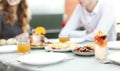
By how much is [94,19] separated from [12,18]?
1.01m

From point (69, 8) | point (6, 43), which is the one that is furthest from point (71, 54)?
point (69, 8)

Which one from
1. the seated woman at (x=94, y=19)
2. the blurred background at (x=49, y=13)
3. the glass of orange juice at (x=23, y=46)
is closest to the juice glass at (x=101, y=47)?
the glass of orange juice at (x=23, y=46)

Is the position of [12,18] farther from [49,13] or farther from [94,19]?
[49,13]

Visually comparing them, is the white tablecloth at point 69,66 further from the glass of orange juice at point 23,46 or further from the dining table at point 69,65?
the glass of orange juice at point 23,46

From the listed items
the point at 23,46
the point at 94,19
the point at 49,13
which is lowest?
the point at 23,46

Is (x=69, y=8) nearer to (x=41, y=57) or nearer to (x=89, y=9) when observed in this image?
(x=89, y=9)

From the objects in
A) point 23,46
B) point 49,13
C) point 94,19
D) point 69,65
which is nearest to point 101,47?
point 69,65

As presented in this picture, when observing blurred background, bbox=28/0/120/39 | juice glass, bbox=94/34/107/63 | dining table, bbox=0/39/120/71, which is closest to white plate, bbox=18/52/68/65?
dining table, bbox=0/39/120/71

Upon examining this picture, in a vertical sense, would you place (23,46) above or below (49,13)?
below

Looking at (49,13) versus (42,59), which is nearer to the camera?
(42,59)

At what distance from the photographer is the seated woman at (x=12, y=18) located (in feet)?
10.2

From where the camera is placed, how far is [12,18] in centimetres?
314

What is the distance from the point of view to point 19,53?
1842 mm

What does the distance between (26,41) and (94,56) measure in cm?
51
